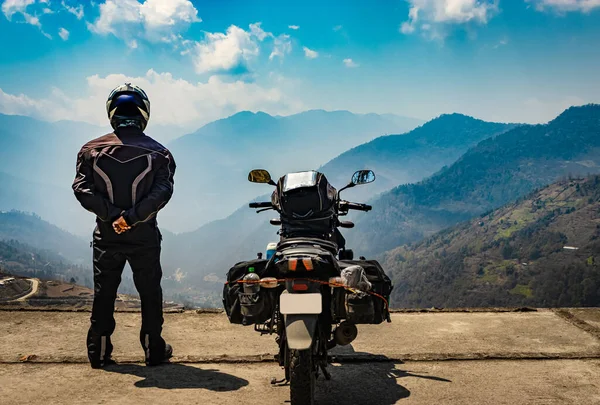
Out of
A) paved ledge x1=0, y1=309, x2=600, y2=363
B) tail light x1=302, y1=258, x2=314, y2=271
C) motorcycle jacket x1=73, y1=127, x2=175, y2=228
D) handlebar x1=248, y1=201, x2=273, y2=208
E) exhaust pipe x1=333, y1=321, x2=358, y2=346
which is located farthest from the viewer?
handlebar x1=248, y1=201, x2=273, y2=208

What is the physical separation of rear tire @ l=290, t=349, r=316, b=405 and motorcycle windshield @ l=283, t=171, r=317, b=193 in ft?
6.73

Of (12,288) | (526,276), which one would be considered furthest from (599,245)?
(12,288)

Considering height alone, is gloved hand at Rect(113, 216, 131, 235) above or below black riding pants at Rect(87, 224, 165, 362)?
above

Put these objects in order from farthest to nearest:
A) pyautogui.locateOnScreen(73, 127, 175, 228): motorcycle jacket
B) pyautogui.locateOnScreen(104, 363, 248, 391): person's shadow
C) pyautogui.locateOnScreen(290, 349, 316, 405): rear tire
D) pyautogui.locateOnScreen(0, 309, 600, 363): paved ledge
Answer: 1. pyautogui.locateOnScreen(0, 309, 600, 363): paved ledge
2. pyautogui.locateOnScreen(73, 127, 175, 228): motorcycle jacket
3. pyautogui.locateOnScreen(104, 363, 248, 391): person's shadow
4. pyautogui.locateOnScreen(290, 349, 316, 405): rear tire

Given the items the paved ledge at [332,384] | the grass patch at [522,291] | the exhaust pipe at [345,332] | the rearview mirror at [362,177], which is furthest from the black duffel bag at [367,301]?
the grass patch at [522,291]

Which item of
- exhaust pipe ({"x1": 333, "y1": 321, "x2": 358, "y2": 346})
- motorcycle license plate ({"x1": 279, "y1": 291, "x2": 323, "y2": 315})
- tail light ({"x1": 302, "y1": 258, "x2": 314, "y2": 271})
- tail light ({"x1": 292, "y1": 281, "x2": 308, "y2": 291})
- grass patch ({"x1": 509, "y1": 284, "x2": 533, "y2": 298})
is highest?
tail light ({"x1": 302, "y1": 258, "x2": 314, "y2": 271})

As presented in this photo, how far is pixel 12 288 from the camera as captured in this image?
17750 mm

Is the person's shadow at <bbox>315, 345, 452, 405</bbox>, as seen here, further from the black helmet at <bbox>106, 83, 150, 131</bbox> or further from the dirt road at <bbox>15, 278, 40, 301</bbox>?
the dirt road at <bbox>15, 278, 40, 301</bbox>

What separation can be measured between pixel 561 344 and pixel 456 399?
295cm

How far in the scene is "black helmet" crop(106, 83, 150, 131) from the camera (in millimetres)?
6738

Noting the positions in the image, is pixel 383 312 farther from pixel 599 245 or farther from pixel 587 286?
pixel 599 245

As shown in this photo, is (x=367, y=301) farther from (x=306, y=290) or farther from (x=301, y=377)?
(x=301, y=377)

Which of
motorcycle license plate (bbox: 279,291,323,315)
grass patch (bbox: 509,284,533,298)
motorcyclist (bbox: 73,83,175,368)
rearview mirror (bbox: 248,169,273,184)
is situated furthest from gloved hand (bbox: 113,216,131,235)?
grass patch (bbox: 509,284,533,298)

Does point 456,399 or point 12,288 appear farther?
point 12,288
